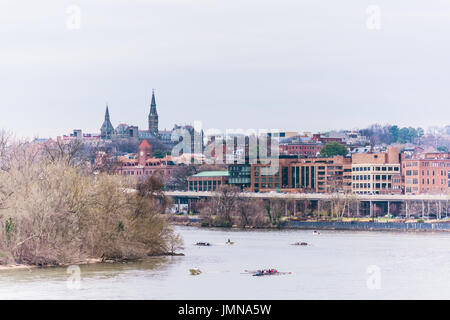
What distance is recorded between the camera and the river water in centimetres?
4141

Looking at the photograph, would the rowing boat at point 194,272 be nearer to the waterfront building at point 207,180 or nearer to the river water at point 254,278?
the river water at point 254,278

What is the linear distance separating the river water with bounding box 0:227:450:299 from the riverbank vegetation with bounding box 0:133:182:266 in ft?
4.46

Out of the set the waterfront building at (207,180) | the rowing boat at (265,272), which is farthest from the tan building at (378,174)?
the rowing boat at (265,272)

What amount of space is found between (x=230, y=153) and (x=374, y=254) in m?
131

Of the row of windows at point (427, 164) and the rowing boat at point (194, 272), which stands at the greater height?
the row of windows at point (427, 164)

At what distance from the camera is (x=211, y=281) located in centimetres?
4578

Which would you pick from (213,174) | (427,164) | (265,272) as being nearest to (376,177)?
(427,164)

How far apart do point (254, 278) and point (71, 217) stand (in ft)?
29.8

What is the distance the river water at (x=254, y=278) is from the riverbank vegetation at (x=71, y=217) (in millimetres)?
1361

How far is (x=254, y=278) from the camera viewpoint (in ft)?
156

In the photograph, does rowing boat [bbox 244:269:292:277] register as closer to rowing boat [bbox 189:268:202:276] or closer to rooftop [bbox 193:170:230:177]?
rowing boat [bbox 189:268:202:276]

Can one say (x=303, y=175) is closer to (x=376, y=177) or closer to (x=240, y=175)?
(x=240, y=175)

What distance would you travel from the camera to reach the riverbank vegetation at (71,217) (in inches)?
1913
